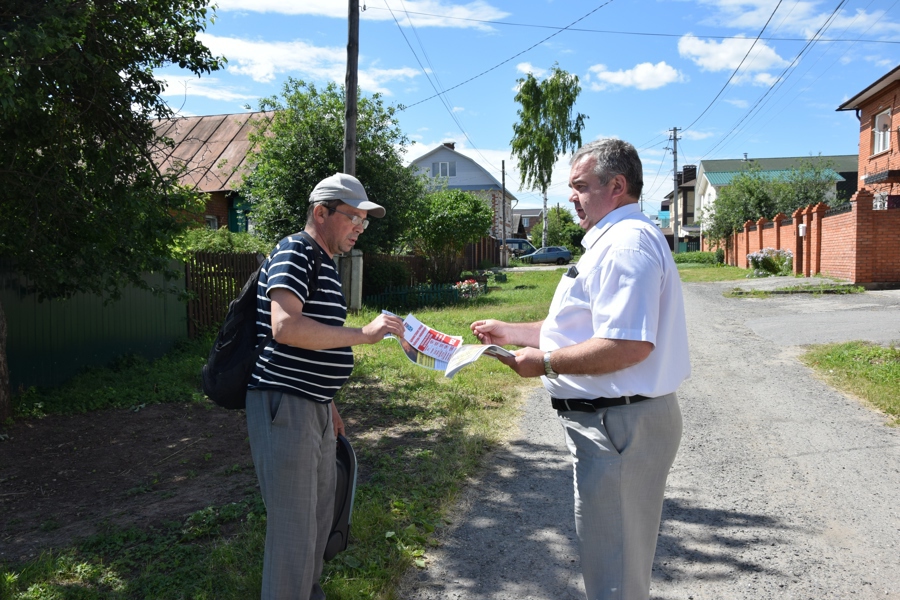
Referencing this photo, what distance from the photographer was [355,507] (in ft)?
14.4

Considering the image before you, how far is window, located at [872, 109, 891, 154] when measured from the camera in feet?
78.0

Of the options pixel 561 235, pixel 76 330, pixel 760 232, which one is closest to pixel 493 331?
pixel 76 330

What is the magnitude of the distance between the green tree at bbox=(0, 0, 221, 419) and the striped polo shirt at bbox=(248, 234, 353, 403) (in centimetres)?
422

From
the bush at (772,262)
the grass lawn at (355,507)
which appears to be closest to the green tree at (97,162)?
the grass lawn at (355,507)

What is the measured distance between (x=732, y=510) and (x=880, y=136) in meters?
25.0

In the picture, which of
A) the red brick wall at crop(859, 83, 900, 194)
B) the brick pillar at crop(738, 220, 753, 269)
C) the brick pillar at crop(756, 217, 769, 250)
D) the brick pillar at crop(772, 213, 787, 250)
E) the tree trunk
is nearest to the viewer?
the tree trunk

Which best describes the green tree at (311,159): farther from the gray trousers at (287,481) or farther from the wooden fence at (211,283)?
the gray trousers at (287,481)

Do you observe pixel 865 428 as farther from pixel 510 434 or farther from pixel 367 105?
pixel 367 105

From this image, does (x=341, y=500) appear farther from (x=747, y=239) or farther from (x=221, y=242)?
(x=747, y=239)

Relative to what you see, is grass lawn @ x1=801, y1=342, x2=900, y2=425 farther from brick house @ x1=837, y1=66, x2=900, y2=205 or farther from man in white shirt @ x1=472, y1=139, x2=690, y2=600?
brick house @ x1=837, y1=66, x2=900, y2=205

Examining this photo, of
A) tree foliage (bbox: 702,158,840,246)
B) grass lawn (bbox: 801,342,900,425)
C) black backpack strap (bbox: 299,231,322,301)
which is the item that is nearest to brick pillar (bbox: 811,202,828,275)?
grass lawn (bbox: 801,342,900,425)

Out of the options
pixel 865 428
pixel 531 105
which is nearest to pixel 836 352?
pixel 865 428

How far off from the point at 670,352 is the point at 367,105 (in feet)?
50.2

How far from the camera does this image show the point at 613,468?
93.8 inches
